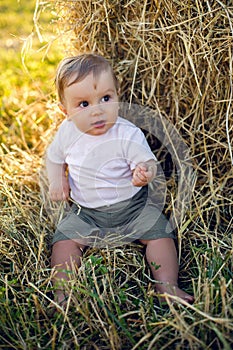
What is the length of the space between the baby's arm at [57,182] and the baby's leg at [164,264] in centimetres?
40

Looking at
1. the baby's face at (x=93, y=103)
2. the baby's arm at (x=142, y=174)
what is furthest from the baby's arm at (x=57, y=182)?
the baby's arm at (x=142, y=174)

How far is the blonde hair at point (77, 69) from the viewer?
6.27 ft

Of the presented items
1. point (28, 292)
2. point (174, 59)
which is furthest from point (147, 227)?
point (174, 59)

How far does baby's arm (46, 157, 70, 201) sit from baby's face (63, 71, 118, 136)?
0.23m

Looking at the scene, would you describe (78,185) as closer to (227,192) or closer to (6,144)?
(227,192)

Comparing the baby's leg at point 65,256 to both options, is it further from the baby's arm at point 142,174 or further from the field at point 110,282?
the baby's arm at point 142,174

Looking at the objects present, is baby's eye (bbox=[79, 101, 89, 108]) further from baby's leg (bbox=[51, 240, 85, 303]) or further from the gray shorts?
baby's leg (bbox=[51, 240, 85, 303])

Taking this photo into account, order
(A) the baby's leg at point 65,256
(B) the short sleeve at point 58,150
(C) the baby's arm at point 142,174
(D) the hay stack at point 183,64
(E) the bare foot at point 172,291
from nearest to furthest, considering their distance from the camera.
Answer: (E) the bare foot at point 172,291 < (A) the baby's leg at point 65,256 < (C) the baby's arm at point 142,174 < (D) the hay stack at point 183,64 < (B) the short sleeve at point 58,150

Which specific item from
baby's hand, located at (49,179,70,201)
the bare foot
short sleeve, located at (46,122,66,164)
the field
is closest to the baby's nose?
short sleeve, located at (46,122,66,164)

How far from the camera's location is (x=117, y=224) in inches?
80.2

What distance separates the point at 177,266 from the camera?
1831 millimetres

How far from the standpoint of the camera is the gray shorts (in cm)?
195

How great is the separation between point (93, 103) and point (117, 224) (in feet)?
1.58

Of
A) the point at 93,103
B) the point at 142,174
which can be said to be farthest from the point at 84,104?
the point at 142,174
